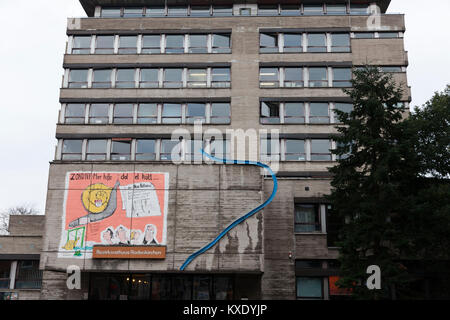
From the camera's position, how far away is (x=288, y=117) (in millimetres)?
39062

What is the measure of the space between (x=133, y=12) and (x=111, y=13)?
2.13 metres

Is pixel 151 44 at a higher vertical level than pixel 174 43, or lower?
lower

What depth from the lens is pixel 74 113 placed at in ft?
131

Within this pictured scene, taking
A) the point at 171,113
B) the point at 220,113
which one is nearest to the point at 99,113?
the point at 171,113

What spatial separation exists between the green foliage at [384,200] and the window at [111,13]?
89.6 ft

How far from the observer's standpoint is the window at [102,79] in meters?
40.7

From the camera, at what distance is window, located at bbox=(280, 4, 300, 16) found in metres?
43.9

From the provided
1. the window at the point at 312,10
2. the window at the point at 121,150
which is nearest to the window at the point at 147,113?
the window at the point at 121,150

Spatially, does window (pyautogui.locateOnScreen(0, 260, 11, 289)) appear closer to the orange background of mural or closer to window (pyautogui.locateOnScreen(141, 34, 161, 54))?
the orange background of mural

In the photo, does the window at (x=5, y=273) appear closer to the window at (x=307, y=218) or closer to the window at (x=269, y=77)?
the window at (x=307, y=218)

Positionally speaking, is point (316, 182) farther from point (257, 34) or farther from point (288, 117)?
point (257, 34)

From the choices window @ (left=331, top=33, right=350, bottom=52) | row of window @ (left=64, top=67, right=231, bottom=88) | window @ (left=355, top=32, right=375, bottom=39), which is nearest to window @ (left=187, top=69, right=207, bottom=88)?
row of window @ (left=64, top=67, right=231, bottom=88)

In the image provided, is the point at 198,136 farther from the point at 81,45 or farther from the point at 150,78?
the point at 81,45
